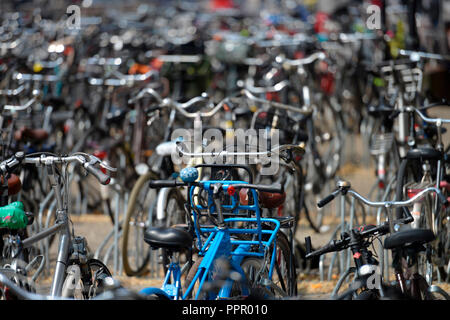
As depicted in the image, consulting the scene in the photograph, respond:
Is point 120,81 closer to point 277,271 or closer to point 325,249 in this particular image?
point 277,271

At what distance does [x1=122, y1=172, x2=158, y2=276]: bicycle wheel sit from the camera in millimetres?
5500

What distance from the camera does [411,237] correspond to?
3.21 metres

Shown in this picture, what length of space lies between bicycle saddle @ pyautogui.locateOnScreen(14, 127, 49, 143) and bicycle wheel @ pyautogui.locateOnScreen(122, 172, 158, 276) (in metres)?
1.08

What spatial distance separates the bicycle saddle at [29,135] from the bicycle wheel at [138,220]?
Answer: 1.08m

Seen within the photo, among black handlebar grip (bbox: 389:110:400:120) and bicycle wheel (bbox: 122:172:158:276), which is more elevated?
Result: black handlebar grip (bbox: 389:110:400:120)

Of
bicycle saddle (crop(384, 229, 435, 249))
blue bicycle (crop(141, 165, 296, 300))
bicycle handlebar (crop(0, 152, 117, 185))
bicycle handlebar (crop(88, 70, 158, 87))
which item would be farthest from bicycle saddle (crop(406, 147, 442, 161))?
bicycle handlebar (crop(88, 70, 158, 87))

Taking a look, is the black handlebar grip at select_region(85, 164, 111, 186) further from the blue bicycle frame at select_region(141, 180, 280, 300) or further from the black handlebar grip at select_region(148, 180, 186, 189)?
the blue bicycle frame at select_region(141, 180, 280, 300)

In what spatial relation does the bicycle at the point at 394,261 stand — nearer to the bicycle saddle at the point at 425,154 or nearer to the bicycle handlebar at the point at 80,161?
the bicycle handlebar at the point at 80,161

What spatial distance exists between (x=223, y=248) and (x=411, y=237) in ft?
3.21

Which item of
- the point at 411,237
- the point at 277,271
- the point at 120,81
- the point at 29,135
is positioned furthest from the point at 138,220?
the point at 411,237

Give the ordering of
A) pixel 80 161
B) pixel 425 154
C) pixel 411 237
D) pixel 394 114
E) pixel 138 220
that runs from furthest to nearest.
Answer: pixel 394 114 → pixel 138 220 → pixel 425 154 → pixel 80 161 → pixel 411 237

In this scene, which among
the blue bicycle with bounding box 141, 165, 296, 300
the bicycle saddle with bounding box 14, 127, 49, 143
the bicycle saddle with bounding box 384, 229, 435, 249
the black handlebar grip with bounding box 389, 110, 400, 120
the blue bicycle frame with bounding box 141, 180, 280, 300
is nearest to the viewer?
the bicycle saddle with bounding box 384, 229, 435, 249

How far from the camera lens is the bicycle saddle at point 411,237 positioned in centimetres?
320
